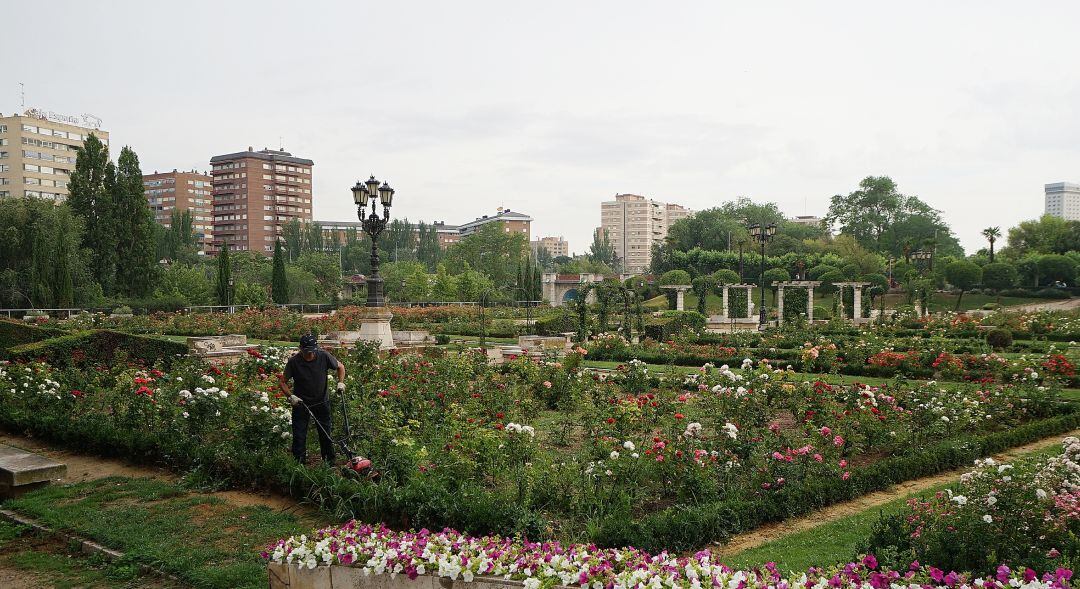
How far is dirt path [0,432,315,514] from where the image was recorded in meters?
5.97

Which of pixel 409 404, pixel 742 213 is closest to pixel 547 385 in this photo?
pixel 409 404

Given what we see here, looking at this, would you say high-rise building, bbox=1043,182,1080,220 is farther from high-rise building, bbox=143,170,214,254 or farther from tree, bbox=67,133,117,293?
tree, bbox=67,133,117,293

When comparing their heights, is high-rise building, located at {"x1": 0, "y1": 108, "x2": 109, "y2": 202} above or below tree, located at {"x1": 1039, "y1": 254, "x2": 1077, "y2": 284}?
above

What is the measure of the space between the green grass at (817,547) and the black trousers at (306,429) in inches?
142

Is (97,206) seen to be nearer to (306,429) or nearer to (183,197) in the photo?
(306,429)

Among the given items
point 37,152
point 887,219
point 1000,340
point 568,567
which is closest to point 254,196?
point 37,152

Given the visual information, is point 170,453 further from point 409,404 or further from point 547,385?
point 547,385

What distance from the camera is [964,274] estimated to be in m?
42.3

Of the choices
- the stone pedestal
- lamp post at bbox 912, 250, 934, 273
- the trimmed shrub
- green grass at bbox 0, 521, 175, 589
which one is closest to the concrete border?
green grass at bbox 0, 521, 175, 589

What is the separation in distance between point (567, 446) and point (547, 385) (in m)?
2.21

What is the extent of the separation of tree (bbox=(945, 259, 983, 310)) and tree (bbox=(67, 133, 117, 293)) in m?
46.7

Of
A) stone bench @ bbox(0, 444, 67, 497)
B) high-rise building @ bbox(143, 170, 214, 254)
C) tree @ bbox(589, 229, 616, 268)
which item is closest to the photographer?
stone bench @ bbox(0, 444, 67, 497)

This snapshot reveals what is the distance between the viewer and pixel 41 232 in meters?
30.8

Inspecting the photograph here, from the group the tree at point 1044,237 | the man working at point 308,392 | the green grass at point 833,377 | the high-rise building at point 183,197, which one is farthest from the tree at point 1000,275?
the high-rise building at point 183,197
